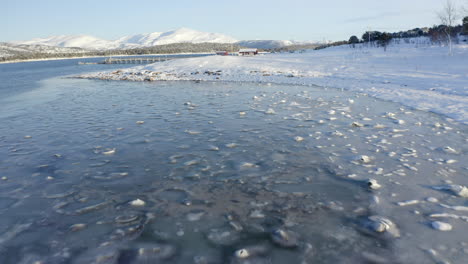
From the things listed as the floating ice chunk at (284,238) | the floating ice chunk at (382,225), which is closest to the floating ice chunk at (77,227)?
the floating ice chunk at (284,238)

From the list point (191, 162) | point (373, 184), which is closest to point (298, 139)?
point (373, 184)

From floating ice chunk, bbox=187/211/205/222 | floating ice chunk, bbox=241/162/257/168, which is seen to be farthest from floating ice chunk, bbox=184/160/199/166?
floating ice chunk, bbox=187/211/205/222

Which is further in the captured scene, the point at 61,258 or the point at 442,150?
the point at 442,150

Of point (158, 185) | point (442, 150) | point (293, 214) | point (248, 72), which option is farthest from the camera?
point (248, 72)

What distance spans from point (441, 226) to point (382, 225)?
2.46 ft

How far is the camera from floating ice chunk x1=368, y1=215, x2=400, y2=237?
3469mm

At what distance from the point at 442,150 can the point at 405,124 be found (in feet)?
7.77

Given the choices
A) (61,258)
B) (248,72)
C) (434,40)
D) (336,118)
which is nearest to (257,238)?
(61,258)

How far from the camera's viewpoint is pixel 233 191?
4570 millimetres

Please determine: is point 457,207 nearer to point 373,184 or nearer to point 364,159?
point 373,184

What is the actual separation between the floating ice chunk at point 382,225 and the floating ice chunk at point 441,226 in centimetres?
50

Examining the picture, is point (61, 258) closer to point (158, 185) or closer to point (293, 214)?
point (158, 185)

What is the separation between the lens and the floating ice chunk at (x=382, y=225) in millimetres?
3469

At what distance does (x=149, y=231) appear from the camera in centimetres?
359
